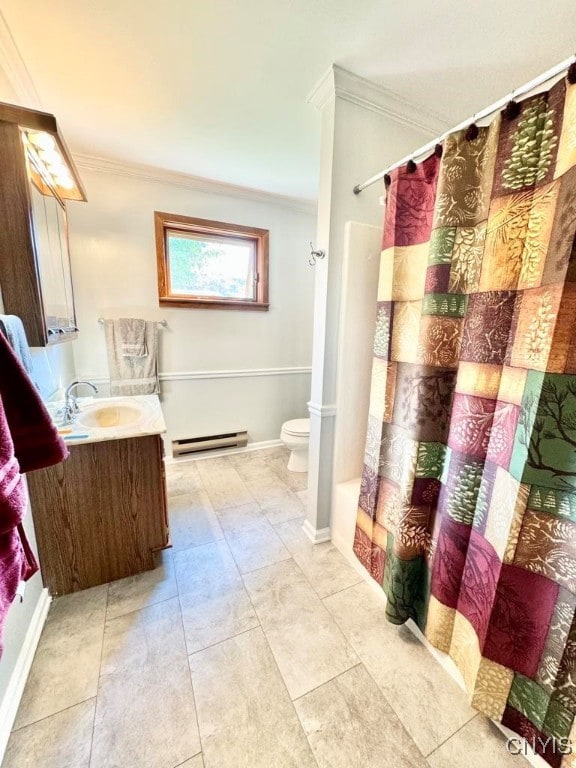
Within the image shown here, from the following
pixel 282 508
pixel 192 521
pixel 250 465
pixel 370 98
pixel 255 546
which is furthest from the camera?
pixel 250 465

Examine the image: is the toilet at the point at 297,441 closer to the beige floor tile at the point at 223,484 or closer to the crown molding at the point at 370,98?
the beige floor tile at the point at 223,484

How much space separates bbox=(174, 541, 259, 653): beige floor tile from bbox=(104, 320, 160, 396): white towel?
1347 mm

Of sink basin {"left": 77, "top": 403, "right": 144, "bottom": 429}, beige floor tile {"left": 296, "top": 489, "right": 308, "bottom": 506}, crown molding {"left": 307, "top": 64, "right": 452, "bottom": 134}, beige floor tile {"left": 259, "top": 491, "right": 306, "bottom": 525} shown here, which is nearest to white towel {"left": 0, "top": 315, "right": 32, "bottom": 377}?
sink basin {"left": 77, "top": 403, "right": 144, "bottom": 429}

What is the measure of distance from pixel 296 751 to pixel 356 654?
368 millimetres

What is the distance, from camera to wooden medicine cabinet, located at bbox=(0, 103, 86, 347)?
42.6 inches

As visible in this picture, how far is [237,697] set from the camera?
1005mm

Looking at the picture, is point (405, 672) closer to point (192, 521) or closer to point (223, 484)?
point (192, 521)

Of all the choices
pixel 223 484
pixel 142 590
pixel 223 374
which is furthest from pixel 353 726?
pixel 223 374

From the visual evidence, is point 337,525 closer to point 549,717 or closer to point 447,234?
point 549,717

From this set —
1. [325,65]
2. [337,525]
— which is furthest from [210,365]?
[325,65]

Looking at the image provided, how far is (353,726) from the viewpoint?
3.08ft

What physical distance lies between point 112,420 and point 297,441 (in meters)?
1.37

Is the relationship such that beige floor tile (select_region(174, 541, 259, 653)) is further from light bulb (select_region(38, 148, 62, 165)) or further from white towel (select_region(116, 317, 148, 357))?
light bulb (select_region(38, 148, 62, 165))

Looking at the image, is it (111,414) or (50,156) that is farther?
(111,414)
